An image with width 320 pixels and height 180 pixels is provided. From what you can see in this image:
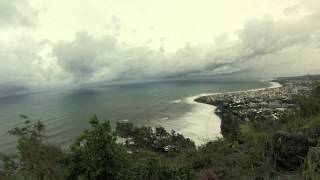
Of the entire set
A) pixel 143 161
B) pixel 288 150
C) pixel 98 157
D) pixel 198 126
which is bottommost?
pixel 198 126

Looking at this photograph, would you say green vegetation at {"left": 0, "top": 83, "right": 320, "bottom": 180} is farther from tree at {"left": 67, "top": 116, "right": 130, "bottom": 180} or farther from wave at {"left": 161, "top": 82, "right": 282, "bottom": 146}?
wave at {"left": 161, "top": 82, "right": 282, "bottom": 146}

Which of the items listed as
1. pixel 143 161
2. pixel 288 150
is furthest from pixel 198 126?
pixel 143 161

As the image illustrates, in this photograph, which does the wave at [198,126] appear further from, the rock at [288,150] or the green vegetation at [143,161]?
the rock at [288,150]

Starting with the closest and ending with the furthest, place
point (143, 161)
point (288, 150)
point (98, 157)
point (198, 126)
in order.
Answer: point (98, 157)
point (143, 161)
point (288, 150)
point (198, 126)

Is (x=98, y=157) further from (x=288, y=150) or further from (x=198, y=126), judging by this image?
(x=198, y=126)


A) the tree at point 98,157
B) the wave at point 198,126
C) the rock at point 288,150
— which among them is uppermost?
the tree at point 98,157

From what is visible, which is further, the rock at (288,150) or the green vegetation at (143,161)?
the rock at (288,150)

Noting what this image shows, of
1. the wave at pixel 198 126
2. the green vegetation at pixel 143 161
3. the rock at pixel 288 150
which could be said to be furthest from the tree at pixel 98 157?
the wave at pixel 198 126

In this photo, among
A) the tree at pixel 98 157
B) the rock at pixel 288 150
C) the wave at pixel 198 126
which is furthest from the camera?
the wave at pixel 198 126

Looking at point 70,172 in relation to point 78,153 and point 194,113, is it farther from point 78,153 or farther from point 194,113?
point 194,113
